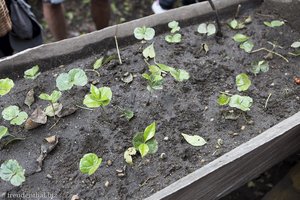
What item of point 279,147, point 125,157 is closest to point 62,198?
point 125,157

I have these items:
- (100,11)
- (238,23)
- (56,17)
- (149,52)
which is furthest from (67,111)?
(100,11)

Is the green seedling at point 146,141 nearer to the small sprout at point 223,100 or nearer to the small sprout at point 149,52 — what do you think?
the small sprout at point 223,100

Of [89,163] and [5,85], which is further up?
[5,85]

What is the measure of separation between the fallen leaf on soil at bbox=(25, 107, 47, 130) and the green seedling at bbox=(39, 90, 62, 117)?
0.08ft

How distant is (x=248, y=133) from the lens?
1.46 metres

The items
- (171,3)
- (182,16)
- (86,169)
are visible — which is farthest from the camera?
(171,3)

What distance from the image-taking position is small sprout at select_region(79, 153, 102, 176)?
1.28 meters

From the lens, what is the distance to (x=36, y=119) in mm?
1485

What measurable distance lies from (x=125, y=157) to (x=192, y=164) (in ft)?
0.68

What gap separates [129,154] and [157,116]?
0.19m

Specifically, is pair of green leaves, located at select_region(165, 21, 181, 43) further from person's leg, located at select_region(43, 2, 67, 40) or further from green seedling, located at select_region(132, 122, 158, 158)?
person's leg, located at select_region(43, 2, 67, 40)

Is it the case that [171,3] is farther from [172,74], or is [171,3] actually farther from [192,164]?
[192,164]

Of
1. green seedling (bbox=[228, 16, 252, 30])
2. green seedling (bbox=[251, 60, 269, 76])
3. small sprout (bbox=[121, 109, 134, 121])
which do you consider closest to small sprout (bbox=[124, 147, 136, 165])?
small sprout (bbox=[121, 109, 134, 121])

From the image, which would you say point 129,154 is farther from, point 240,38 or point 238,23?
point 238,23
